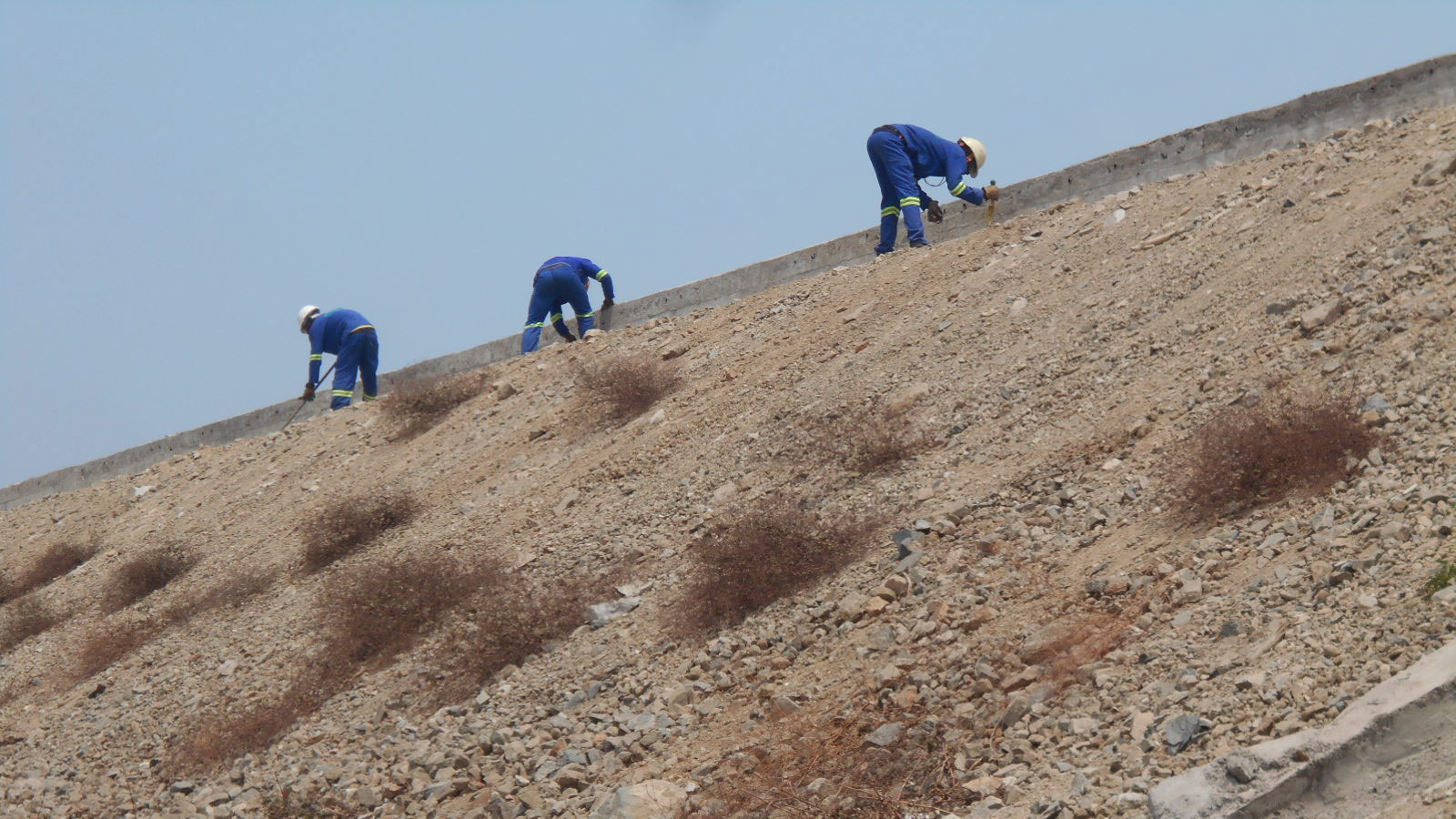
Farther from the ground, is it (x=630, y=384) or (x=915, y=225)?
(x=915, y=225)

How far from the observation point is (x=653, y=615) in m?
7.56

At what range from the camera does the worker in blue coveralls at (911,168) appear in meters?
Result: 12.2

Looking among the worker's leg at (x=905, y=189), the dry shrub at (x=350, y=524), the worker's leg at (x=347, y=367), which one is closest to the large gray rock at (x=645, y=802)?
the dry shrub at (x=350, y=524)

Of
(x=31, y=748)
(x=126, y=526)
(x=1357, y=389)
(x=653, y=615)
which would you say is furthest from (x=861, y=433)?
(x=126, y=526)

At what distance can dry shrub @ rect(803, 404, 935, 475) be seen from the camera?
319 inches

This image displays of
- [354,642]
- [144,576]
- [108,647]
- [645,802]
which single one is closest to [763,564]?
[645,802]

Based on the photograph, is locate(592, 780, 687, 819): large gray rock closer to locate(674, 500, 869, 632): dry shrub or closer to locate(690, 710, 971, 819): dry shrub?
locate(690, 710, 971, 819): dry shrub

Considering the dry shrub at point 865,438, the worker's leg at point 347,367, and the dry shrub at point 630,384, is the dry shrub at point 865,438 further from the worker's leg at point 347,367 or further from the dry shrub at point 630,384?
the worker's leg at point 347,367

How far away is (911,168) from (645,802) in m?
7.82

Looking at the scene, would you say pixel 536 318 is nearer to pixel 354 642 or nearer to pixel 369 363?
pixel 369 363

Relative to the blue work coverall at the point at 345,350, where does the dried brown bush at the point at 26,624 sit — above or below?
below

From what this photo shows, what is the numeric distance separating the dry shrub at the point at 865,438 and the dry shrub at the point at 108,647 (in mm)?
5385

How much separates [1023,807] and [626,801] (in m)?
1.71

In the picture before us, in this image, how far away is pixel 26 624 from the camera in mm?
12203
